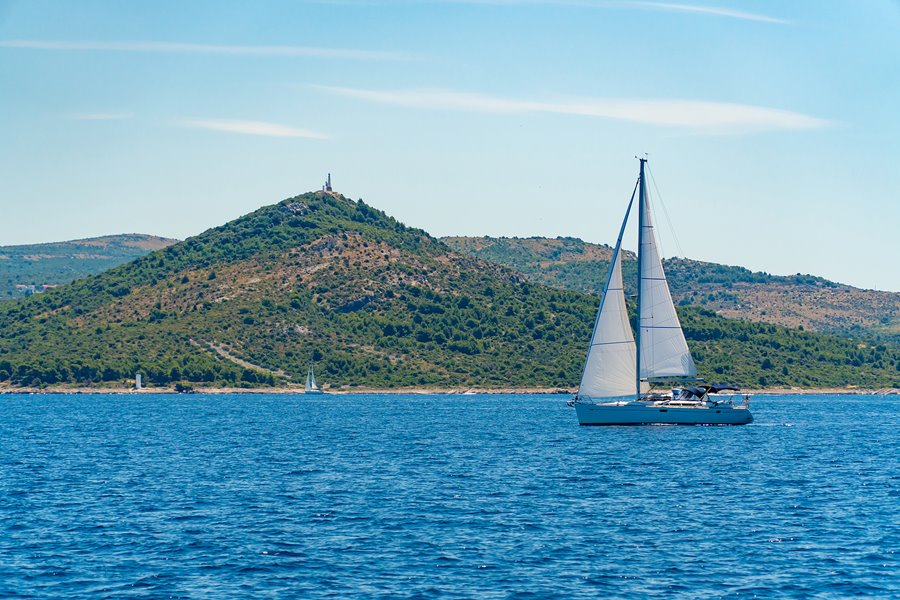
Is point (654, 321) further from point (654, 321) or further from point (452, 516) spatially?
point (452, 516)

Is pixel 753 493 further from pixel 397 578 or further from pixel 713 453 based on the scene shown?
pixel 397 578

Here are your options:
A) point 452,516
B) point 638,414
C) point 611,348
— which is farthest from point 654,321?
point 452,516

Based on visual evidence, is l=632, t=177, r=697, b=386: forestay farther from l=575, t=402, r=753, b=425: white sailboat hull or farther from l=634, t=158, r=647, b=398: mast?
l=575, t=402, r=753, b=425: white sailboat hull

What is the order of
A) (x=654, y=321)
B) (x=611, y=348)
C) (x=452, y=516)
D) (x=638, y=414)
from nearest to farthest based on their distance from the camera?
(x=452, y=516) < (x=611, y=348) < (x=638, y=414) < (x=654, y=321)

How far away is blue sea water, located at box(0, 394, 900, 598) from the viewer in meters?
36.4

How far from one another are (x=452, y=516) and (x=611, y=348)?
44.2 m

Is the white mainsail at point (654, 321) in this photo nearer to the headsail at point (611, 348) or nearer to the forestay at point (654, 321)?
the forestay at point (654, 321)

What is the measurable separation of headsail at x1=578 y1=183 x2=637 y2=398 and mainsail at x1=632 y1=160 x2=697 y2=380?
2312 millimetres

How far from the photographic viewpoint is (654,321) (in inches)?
3684

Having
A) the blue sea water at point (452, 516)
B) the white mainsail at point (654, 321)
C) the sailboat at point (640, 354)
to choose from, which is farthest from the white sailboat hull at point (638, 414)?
the white mainsail at point (654, 321)

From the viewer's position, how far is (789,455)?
7831 cm

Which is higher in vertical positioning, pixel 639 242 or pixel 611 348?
pixel 639 242

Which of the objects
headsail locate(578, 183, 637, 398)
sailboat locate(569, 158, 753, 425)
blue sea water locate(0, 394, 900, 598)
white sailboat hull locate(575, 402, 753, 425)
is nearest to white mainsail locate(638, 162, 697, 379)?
sailboat locate(569, 158, 753, 425)

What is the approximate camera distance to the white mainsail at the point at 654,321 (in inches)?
3656
